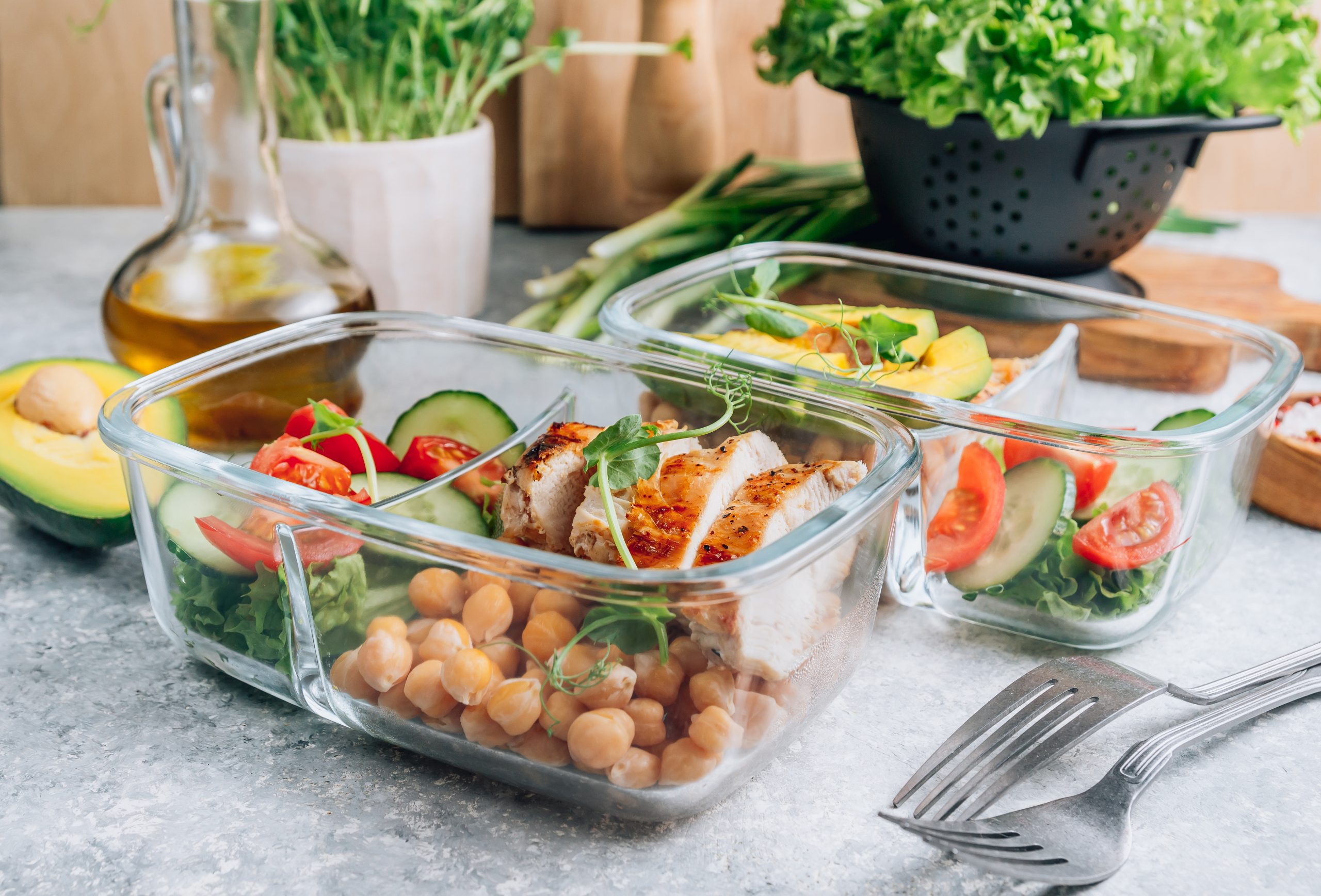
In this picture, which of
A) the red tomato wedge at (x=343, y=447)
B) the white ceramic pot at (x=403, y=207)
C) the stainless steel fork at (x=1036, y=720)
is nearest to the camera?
the stainless steel fork at (x=1036, y=720)

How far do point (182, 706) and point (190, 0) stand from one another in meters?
0.70

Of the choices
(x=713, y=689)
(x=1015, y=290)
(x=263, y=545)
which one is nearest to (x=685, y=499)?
(x=713, y=689)

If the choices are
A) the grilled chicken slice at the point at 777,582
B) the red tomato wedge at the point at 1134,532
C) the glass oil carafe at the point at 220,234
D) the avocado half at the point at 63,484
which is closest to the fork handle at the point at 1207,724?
the red tomato wedge at the point at 1134,532

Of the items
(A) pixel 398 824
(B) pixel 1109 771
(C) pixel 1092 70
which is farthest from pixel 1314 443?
(A) pixel 398 824

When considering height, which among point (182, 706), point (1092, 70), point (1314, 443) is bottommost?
point (182, 706)

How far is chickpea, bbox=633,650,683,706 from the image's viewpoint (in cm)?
60

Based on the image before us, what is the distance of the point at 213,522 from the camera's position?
28.2 inches

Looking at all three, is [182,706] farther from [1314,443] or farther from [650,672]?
[1314,443]

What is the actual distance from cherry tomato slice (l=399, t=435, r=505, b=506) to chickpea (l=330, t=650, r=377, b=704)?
0.59 ft

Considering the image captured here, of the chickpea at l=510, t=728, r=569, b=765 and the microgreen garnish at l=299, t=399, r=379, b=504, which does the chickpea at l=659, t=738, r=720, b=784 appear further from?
the microgreen garnish at l=299, t=399, r=379, b=504

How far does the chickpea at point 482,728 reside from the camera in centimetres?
64

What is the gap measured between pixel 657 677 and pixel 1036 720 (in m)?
0.28

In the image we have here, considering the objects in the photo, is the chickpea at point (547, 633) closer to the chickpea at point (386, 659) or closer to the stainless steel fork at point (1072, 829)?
the chickpea at point (386, 659)

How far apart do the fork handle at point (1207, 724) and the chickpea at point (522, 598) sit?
38cm
